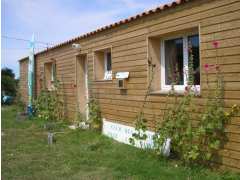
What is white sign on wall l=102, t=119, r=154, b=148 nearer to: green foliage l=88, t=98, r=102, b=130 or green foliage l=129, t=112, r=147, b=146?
green foliage l=129, t=112, r=147, b=146

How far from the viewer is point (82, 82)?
12734mm

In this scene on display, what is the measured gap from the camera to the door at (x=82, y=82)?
497 inches

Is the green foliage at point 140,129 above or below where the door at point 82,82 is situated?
below

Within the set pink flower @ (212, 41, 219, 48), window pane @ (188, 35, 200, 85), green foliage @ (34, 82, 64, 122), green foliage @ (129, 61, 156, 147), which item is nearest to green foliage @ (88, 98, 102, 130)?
green foliage @ (129, 61, 156, 147)

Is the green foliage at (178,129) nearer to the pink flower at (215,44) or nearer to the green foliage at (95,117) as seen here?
the pink flower at (215,44)

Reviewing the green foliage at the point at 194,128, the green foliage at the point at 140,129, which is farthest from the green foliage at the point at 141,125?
the green foliage at the point at 194,128

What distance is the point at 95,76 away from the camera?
440 inches

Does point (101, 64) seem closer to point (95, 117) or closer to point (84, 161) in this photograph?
point (95, 117)

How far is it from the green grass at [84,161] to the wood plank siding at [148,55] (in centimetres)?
71

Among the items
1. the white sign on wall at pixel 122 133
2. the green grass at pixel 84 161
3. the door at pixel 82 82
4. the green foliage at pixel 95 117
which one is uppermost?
the door at pixel 82 82

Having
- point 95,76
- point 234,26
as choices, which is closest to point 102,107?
point 95,76

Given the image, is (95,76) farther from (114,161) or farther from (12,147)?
(114,161)

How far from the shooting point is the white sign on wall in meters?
8.05

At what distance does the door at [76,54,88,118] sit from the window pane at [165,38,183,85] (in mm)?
4927
